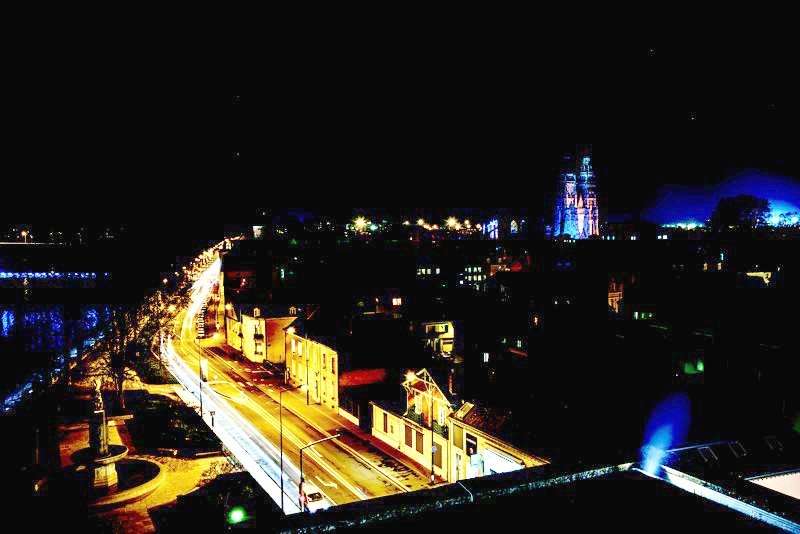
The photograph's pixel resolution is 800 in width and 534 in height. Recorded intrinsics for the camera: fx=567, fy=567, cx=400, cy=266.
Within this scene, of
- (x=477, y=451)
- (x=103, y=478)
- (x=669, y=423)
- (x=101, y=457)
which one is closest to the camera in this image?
(x=103, y=478)

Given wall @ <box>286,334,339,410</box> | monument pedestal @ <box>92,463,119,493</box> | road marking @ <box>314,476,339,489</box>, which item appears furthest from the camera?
wall @ <box>286,334,339,410</box>

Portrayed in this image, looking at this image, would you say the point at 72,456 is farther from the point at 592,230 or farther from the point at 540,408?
the point at 592,230

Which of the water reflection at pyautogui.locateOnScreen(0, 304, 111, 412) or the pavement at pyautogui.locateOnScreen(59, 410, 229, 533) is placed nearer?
the pavement at pyautogui.locateOnScreen(59, 410, 229, 533)

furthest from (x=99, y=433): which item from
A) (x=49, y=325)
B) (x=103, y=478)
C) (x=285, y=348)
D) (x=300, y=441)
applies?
(x=49, y=325)

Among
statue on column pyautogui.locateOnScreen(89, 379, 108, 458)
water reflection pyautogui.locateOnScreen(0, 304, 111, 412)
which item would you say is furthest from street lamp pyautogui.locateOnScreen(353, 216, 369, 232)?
statue on column pyautogui.locateOnScreen(89, 379, 108, 458)

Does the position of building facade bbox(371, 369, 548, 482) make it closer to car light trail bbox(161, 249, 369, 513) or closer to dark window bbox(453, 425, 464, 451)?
dark window bbox(453, 425, 464, 451)

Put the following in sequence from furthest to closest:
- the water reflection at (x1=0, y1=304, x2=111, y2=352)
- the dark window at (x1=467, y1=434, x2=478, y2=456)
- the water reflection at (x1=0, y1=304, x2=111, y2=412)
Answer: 1. the water reflection at (x1=0, y1=304, x2=111, y2=352)
2. the water reflection at (x1=0, y1=304, x2=111, y2=412)
3. the dark window at (x1=467, y1=434, x2=478, y2=456)

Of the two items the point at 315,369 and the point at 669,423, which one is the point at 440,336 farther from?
the point at 669,423
